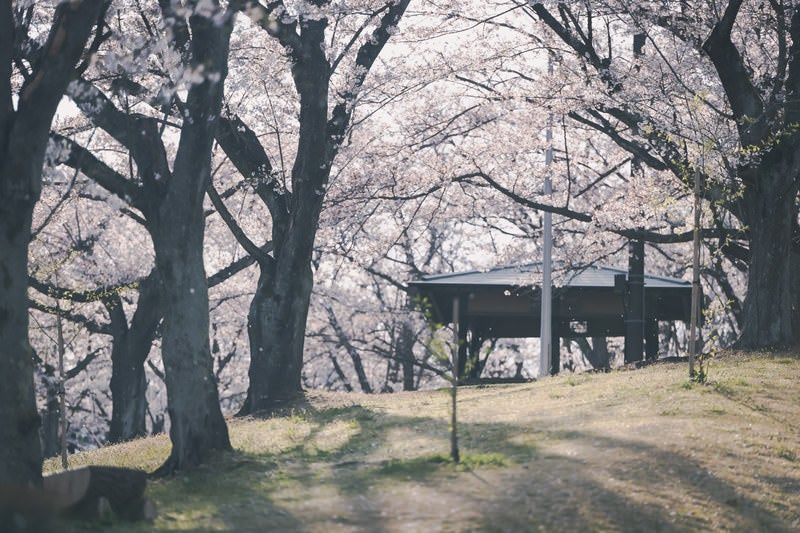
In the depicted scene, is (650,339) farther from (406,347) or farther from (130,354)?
(130,354)

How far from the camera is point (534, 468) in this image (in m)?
9.34

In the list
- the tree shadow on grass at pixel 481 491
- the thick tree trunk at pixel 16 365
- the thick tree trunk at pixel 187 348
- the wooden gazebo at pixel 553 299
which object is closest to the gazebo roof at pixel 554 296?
the wooden gazebo at pixel 553 299

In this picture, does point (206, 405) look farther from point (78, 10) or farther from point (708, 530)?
point (708, 530)

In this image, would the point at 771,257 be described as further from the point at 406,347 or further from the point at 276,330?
the point at 406,347

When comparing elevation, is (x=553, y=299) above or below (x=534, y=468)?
above

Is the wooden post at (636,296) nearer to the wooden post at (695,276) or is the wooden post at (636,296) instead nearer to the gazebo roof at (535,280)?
the gazebo roof at (535,280)

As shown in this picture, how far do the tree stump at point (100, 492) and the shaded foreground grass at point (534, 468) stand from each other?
0.76 feet

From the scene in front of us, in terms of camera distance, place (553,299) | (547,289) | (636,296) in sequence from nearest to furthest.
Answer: (636,296)
(547,289)
(553,299)

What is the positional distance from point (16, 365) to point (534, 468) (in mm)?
4592

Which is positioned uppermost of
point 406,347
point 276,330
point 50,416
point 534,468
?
point 276,330

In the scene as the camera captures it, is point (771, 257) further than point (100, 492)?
Yes

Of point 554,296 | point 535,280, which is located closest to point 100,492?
point 535,280

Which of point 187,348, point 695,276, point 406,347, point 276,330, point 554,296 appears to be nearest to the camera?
point 187,348

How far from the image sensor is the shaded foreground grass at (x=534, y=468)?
318 inches
